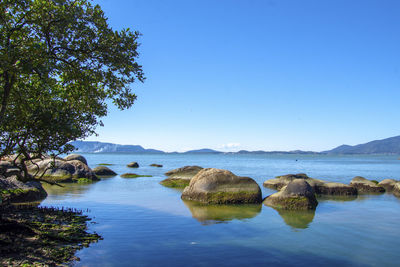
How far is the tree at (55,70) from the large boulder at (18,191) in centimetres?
652

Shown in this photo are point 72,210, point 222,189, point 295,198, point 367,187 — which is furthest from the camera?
point 367,187

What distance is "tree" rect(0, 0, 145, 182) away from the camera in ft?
33.6

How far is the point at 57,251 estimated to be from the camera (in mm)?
10211

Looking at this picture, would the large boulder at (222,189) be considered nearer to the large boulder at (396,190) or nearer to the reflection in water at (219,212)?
the reflection in water at (219,212)

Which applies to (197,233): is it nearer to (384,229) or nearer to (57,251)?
(57,251)

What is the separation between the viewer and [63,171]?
113 ft

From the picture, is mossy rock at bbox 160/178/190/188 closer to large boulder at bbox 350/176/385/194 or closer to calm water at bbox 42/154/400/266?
calm water at bbox 42/154/400/266

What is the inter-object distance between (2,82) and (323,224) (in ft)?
53.1

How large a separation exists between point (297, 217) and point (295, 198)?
8.67 ft

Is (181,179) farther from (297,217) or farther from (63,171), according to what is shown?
(297,217)

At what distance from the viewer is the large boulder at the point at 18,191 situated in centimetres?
1819

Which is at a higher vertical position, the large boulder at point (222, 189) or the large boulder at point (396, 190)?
the large boulder at point (222, 189)

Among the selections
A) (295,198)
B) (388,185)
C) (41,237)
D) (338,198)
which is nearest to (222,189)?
(295,198)

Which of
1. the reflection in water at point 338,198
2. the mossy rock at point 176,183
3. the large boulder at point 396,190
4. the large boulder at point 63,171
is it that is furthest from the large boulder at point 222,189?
the large boulder at point 63,171
